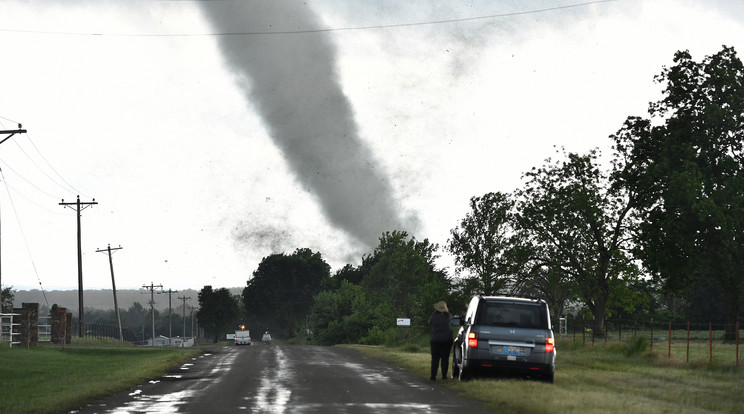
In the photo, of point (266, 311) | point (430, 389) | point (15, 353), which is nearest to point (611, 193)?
point (15, 353)

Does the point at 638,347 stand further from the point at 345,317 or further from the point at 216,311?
the point at 216,311

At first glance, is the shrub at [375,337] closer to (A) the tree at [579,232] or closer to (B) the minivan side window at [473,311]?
(A) the tree at [579,232]

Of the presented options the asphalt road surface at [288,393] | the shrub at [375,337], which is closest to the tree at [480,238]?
the shrub at [375,337]

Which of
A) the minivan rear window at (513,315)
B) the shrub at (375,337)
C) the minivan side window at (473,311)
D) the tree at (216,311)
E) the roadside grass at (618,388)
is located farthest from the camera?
the tree at (216,311)

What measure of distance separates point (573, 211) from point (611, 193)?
2741mm

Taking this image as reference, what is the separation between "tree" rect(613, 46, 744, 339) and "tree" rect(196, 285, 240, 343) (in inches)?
4705

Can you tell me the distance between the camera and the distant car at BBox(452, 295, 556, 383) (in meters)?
20.5

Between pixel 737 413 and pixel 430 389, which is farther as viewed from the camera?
pixel 430 389

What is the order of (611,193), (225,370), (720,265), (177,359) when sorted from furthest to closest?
(611,193)
(720,265)
(177,359)
(225,370)

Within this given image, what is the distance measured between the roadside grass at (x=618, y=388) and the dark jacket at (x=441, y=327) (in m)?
1.29

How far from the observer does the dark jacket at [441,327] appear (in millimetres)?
22422

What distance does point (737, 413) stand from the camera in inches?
626

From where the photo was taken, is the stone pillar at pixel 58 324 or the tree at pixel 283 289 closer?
the stone pillar at pixel 58 324

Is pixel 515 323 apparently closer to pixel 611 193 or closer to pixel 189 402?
pixel 189 402
